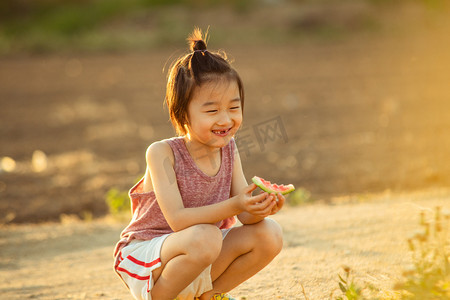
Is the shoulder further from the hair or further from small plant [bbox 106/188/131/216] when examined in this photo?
small plant [bbox 106/188/131/216]

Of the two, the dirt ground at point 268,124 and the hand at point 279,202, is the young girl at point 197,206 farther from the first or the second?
the dirt ground at point 268,124

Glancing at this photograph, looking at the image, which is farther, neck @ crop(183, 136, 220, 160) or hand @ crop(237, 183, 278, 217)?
neck @ crop(183, 136, 220, 160)

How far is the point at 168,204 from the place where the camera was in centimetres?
292

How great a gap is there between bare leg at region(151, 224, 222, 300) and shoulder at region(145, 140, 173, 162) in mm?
383

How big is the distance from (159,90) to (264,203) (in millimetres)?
13587

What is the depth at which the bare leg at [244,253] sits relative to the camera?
3.05 metres

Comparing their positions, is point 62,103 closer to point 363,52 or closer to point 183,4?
point 363,52

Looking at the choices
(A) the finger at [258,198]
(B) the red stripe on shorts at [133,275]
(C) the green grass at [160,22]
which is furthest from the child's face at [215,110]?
(C) the green grass at [160,22]

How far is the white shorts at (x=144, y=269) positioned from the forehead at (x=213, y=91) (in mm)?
705

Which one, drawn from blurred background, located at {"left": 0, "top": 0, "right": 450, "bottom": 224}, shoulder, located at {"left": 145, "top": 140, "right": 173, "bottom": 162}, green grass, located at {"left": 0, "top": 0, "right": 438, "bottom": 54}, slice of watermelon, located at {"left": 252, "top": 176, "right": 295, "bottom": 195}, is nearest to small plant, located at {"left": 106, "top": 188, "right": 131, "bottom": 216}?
blurred background, located at {"left": 0, "top": 0, "right": 450, "bottom": 224}

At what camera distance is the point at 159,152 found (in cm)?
301

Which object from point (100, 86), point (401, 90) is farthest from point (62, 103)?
point (401, 90)

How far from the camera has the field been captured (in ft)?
13.6

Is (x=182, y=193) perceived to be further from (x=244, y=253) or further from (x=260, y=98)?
(x=260, y=98)
